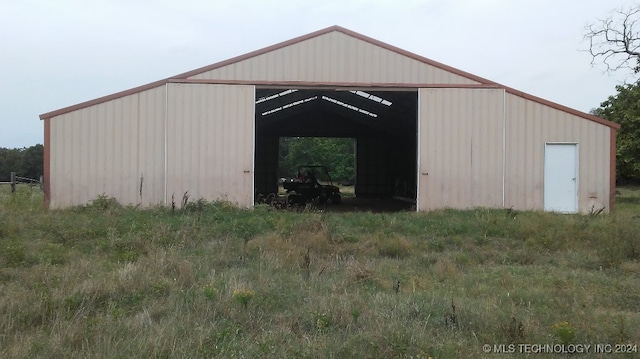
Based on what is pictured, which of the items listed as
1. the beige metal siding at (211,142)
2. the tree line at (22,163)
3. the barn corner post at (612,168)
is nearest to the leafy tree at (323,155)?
the tree line at (22,163)

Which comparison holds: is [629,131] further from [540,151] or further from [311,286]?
[311,286]

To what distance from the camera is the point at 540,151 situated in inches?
614

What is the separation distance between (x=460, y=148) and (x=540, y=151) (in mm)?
2296

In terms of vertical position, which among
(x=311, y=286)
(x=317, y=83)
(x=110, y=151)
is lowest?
(x=311, y=286)

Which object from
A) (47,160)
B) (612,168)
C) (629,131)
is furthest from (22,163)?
(612,168)

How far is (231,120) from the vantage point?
1510cm

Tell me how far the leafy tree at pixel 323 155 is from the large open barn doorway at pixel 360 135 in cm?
2122

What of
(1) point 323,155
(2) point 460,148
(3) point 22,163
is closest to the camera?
(2) point 460,148

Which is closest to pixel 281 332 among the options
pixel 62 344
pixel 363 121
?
pixel 62 344

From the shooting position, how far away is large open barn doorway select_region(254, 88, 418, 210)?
25.6 metres

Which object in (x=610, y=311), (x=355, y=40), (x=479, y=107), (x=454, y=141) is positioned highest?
(x=355, y=40)

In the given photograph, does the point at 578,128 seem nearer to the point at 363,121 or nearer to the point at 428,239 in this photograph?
the point at 428,239

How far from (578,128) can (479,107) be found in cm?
292

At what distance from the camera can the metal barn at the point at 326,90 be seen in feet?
48.4
